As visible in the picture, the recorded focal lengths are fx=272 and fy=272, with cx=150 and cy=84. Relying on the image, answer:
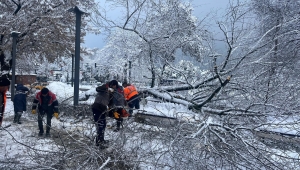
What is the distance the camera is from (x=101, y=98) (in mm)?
5777

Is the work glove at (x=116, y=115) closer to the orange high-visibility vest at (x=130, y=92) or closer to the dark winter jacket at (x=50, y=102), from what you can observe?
the orange high-visibility vest at (x=130, y=92)

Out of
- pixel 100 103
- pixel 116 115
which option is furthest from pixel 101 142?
pixel 100 103

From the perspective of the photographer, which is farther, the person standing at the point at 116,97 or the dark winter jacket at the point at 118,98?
the dark winter jacket at the point at 118,98

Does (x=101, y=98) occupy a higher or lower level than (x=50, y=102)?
higher

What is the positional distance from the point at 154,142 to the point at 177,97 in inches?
63.5

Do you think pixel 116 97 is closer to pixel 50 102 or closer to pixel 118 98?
pixel 118 98

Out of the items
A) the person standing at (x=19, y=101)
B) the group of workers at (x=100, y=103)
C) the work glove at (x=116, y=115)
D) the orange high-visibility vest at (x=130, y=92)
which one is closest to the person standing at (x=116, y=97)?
the group of workers at (x=100, y=103)

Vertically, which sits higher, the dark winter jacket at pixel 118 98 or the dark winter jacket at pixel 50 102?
the dark winter jacket at pixel 118 98

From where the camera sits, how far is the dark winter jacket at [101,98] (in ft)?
18.7

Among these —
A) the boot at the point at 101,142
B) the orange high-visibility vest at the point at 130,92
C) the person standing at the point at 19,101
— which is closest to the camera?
the boot at the point at 101,142

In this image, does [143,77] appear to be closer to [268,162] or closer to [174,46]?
[174,46]

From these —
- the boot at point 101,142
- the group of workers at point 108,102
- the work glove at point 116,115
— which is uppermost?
the group of workers at point 108,102

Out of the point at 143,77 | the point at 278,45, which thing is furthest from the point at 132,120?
the point at 278,45

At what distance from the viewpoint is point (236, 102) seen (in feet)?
15.8
